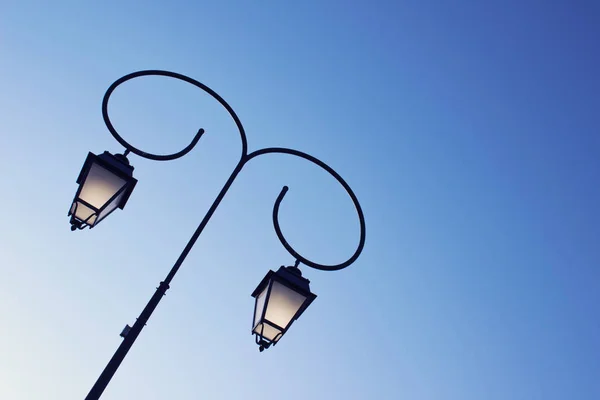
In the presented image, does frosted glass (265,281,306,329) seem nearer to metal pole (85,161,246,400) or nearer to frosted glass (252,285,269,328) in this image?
frosted glass (252,285,269,328)

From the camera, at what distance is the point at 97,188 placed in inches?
197

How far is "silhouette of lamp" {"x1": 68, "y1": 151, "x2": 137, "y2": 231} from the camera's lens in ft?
16.1

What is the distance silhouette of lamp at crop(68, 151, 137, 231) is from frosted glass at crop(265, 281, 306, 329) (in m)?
2.03

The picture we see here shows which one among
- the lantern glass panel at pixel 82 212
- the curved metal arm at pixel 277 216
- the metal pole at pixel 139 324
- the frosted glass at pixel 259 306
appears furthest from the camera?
the curved metal arm at pixel 277 216

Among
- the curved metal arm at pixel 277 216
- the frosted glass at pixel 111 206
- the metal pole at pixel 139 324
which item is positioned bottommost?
the metal pole at pixel 139 324

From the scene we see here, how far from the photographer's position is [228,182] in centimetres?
559

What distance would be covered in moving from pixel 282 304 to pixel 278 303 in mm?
43

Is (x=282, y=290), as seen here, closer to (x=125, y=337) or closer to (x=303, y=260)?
(x=303, y=260)

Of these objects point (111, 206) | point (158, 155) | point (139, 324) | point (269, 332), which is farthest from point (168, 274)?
point (158, 155)

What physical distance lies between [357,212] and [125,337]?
3.44 metres

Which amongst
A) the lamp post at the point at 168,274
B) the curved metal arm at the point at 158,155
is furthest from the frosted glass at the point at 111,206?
the curved metal arm at the point at 158,155

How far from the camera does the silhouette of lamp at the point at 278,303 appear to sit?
4520 millimetres

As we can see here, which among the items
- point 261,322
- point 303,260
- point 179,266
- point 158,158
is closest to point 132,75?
point 158,158

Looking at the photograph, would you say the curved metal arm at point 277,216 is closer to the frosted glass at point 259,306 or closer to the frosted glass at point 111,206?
the frosted glass at point 259,306
